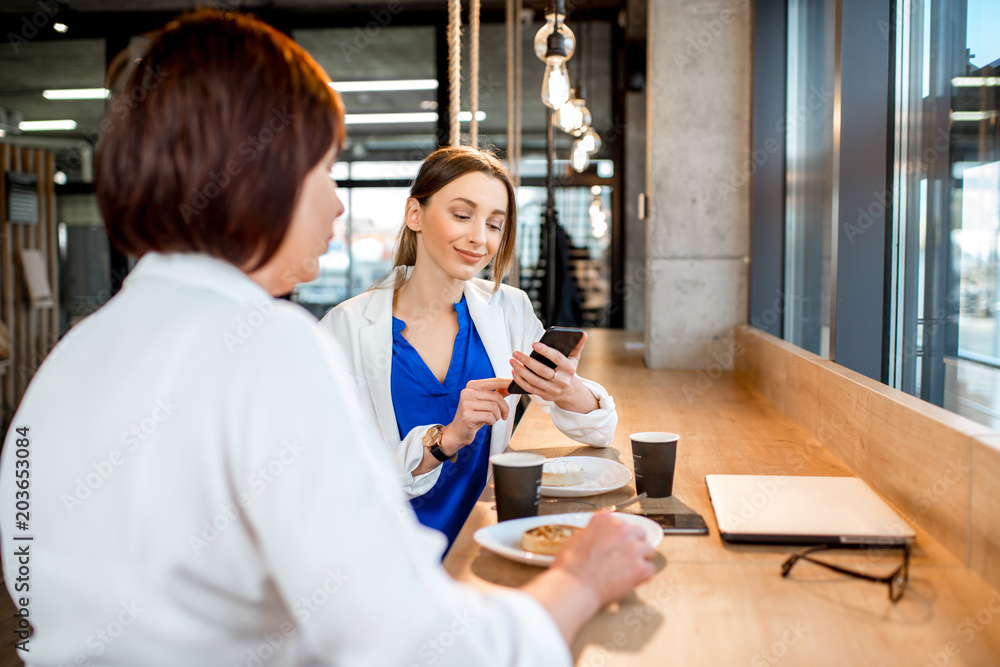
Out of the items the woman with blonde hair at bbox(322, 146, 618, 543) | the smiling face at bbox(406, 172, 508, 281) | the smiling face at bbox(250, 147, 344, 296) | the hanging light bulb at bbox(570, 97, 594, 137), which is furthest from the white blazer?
the hanging light bulb at bbox(570, 97, 594, 137)

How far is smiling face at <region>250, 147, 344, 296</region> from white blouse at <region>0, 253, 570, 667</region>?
0.25 feet

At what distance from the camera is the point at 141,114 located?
0.72m

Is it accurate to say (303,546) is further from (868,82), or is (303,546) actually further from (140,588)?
(868,82)

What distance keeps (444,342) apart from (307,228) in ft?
4.25

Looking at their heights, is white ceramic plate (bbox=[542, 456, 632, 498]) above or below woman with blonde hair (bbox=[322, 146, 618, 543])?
below

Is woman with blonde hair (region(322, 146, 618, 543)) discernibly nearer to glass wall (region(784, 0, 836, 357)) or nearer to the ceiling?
glass wall (region(784, 0, 836, 357))

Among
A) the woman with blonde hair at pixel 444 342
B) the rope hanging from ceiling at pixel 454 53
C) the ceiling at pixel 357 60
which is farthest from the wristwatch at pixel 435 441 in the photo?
the ceiling at pixel 357 60

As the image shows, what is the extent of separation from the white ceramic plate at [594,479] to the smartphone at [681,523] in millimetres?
129

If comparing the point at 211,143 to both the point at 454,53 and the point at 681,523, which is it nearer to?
the point at 681,523

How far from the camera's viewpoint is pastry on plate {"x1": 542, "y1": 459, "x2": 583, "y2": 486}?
1419 millimetres

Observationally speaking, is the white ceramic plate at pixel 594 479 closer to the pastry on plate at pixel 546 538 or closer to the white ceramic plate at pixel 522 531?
the white ceramic plate at pixel 522 531

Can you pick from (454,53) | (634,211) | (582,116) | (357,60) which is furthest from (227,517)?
(357,60)

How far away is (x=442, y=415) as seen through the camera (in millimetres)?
1963

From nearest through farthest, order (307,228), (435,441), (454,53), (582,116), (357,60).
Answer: (307,228) < (435,441) < (454,53) < (582,116) < (357,60)
